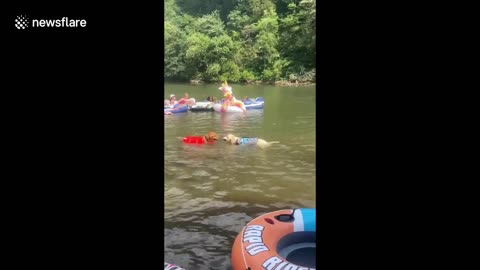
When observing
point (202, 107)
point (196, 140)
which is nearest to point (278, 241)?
point (196, 140)

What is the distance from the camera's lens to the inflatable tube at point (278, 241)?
137 inches

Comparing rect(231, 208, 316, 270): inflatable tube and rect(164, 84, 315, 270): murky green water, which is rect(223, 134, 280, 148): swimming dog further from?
rect(231, 208, 316, 270): inflatable tube

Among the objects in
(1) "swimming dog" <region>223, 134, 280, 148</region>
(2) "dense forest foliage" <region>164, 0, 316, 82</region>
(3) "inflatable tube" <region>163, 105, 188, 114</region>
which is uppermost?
(2) "dense forest foliage" <region>164, 0, 316, 82</region>

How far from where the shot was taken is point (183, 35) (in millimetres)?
30375

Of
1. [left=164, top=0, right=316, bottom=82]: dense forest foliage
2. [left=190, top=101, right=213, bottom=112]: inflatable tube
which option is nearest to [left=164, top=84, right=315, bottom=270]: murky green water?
[left=190, top=101, right=213, bottom=112]: inflatable tube
